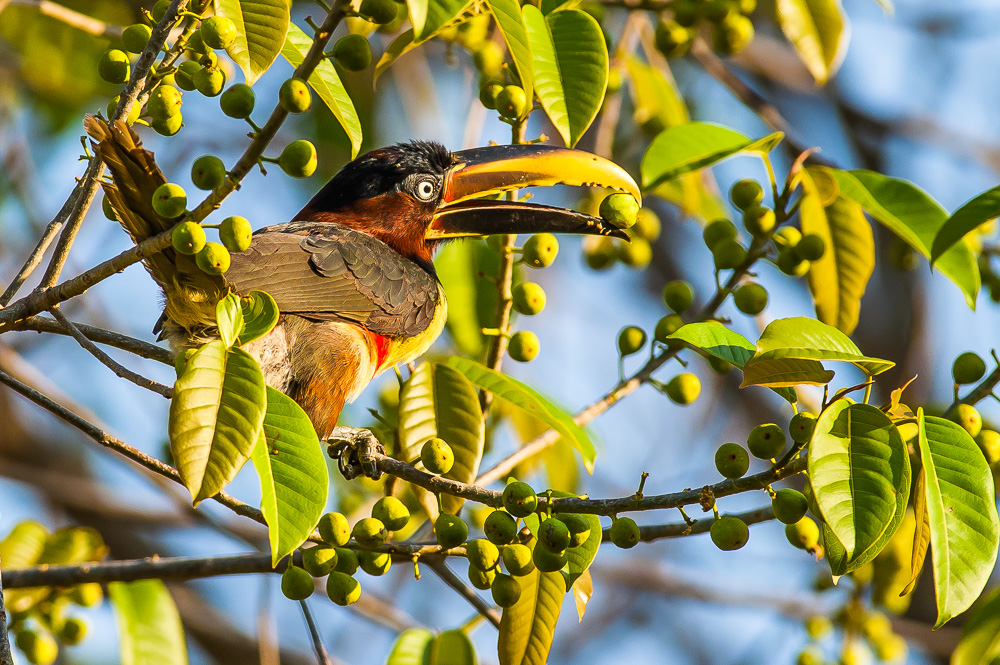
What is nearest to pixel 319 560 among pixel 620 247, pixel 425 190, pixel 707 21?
pixel 620 247

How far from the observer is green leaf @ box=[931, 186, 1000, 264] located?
81.9 inches

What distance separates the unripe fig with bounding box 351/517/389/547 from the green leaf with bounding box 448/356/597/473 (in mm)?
448

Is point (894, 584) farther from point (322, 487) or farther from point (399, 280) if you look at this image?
point (322, 487)

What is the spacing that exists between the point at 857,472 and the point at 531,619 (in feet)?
2.82

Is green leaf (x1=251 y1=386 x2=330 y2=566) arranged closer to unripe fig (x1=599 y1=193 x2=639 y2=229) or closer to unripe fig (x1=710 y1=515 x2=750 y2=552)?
unripe fig (x1=710 y1=515 x2=750 y2=552)

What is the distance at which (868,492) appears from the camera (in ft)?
5.23

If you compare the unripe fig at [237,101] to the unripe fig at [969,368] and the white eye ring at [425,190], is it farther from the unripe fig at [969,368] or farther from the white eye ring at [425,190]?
the white eye ring at [425,190]

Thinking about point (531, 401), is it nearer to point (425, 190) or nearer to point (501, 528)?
point (501, 528)

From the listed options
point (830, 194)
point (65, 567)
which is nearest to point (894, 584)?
A: point (830, 194)

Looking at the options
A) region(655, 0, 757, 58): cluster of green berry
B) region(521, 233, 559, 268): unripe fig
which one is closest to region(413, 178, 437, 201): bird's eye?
region(655, 0, 757, 58): cluster of green berry

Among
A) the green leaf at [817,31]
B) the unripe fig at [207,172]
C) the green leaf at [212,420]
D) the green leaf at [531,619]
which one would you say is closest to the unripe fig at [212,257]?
the unripe fig at [207,172]

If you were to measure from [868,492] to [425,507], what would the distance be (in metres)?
1.28

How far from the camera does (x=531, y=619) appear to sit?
2.15 meters

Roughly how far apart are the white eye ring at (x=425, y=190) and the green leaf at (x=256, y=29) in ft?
6.18
